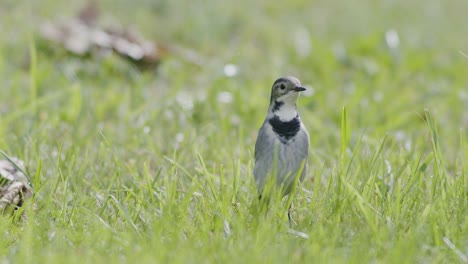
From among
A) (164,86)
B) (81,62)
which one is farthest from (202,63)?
(81,62)

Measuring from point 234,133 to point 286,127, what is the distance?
160cm

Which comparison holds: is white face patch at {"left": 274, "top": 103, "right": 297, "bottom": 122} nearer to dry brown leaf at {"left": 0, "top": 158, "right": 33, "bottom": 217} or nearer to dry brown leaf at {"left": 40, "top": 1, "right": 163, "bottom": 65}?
dry brown leaf at {"left": 0, "top": 158, "right": 33, "bottom": 217}

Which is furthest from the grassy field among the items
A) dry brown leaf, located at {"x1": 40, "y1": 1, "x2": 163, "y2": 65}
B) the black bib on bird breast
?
the black bib on bird breast

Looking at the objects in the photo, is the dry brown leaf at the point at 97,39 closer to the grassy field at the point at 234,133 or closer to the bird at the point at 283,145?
the grassy field at the point at 234,133

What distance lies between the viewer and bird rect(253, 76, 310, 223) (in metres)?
3.99

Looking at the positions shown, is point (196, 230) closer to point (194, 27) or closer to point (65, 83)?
point (65, 83)

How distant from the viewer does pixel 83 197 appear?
13.4ft

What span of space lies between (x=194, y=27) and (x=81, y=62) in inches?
68.2

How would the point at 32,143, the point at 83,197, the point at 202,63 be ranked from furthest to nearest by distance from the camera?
the point at 202,63 → the point at 32,143 → the point at 83,197

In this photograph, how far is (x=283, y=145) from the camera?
13.1 feet

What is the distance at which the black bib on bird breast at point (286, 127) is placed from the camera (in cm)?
404

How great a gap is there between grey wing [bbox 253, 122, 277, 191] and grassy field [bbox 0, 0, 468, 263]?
120 millimetres

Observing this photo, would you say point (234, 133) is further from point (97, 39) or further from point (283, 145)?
point (97, 39)

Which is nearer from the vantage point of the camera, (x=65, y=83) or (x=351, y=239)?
(x=351, y=239)
